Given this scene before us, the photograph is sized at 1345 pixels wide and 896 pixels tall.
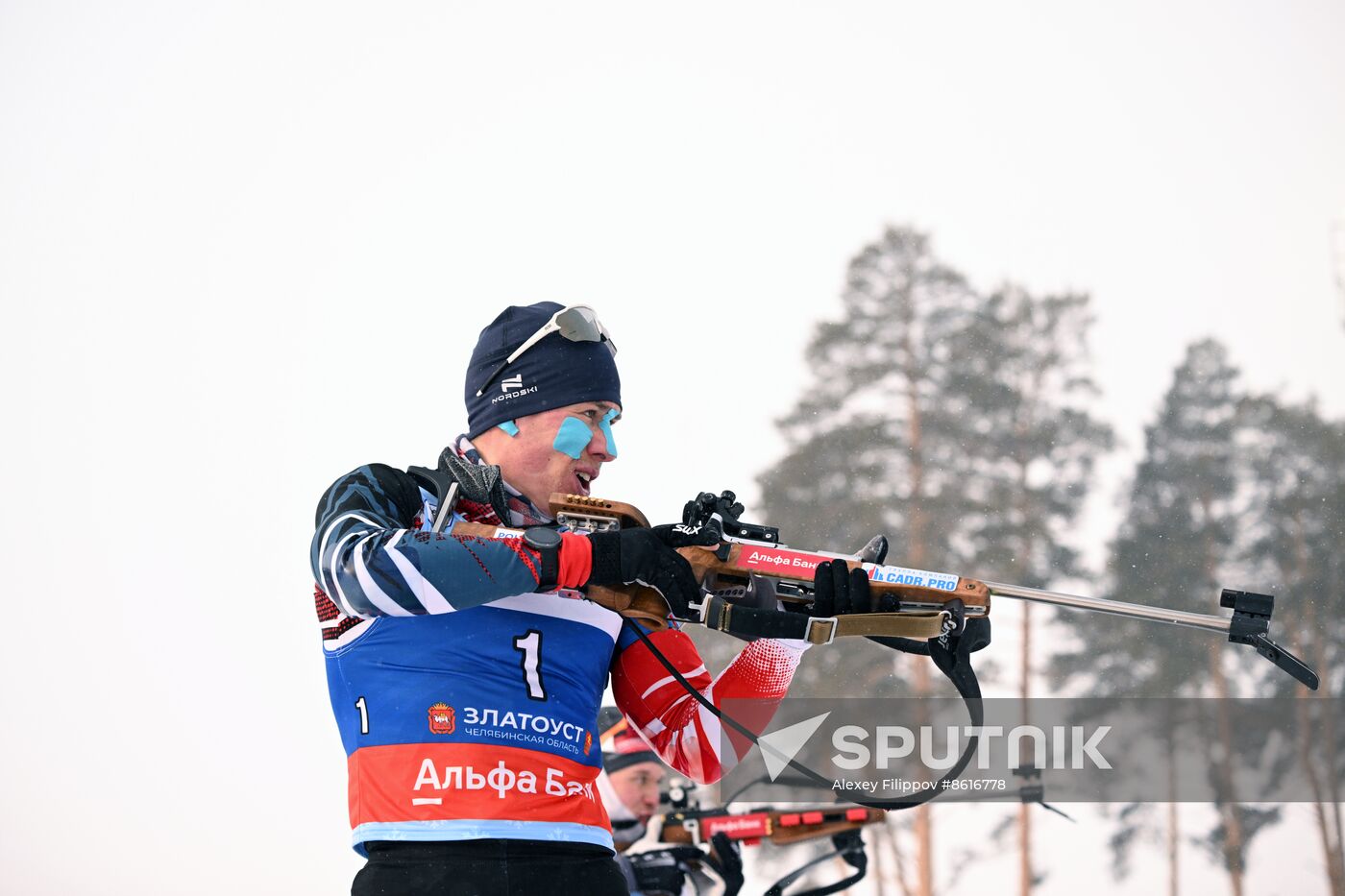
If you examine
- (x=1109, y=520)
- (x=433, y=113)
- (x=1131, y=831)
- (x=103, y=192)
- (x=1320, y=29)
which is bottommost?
(x=1131, y=831)

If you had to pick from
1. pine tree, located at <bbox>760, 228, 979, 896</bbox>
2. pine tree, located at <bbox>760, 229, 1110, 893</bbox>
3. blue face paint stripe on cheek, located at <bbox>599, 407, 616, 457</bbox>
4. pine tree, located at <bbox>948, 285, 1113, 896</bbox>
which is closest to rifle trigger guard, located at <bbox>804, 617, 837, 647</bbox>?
blue face paint stripe on cheek, located at <bbox>599, 407, 616, 457</bbox>

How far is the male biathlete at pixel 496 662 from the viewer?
2.24 m

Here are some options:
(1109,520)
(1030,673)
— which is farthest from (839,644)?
(1109,520)

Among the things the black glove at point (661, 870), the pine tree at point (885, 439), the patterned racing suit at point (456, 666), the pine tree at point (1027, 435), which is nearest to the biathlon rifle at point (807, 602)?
the patterned racing suit at point (456, 666)

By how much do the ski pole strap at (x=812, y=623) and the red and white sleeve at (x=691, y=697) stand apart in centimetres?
18

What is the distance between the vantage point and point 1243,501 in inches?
637

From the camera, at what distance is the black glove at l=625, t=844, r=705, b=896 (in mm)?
6875

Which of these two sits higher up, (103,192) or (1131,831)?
(103,192)

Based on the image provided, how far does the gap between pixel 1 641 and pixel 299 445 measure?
14.7 feet

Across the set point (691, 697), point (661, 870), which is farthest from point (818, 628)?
point (661, 870)

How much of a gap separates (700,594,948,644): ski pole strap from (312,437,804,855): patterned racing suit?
0.13 m

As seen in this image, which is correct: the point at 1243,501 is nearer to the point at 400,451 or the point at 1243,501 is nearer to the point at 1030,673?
the point at 1030,673

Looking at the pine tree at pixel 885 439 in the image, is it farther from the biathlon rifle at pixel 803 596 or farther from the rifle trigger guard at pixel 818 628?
the rifle trigger guard at pixel 818 628

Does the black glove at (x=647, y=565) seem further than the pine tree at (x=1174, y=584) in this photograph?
No
